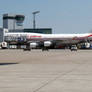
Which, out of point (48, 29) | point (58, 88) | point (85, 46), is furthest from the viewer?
point (48, 29)

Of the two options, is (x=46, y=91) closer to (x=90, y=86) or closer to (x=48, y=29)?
(x=90, y=86)

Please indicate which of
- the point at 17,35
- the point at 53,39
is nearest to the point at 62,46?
the point at 53,39

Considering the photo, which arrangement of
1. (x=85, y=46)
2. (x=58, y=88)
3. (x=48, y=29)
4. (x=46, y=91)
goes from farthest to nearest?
(x=48, y=29), (x=85, y=46), (x=58, y=88), (x=46, y=91)

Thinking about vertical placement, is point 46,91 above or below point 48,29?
below

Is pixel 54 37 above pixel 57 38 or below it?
above

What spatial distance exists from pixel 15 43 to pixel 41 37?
10211mm

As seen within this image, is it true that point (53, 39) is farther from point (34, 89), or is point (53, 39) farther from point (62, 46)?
point (34, 89)

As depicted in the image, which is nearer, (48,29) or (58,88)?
(58,88)

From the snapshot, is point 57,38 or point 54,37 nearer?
point 57,38

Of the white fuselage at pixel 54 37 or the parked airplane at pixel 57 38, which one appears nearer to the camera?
the parked airplane at pixel 57 38

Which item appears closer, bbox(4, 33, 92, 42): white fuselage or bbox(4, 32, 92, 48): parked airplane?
bbox(4, 32, 92, 48): parked airplane

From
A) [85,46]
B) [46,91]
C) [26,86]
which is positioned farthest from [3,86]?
[85,46]

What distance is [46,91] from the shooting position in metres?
9.12

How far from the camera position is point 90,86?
10.1m
